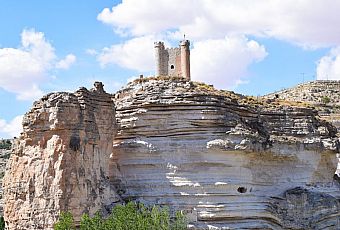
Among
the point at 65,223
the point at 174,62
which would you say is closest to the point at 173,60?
the point at 174,62

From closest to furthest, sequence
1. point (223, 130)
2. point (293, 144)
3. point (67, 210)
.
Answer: point (67, 210) → point (223, 130) → point (293, 144)

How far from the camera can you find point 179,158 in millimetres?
32281

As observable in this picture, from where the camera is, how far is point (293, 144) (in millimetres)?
36375

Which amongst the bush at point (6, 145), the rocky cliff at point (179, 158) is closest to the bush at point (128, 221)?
the rocky cliff at point (179, 158)

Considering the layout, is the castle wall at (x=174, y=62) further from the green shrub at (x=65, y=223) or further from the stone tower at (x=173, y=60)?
the green shrub at (x=65, y=223)

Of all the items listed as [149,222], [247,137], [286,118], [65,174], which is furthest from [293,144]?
[65,174]

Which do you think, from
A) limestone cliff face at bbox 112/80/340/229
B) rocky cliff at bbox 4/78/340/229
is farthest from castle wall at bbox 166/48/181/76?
limestone cliff face at bbox 112/80/340/229

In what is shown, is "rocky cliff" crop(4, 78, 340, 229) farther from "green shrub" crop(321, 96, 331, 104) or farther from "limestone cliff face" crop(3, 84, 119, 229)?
"green shrub" crop(321, 96, 331, 104)

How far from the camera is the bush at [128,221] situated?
25797 mm

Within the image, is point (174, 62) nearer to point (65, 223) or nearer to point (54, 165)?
point (54, 165)

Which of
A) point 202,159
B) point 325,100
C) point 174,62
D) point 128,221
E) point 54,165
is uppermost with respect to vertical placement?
point 325,100

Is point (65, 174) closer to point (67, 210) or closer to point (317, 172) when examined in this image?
point (67, 210)

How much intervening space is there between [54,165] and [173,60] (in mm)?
21283

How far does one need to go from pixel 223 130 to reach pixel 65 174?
8.97m
